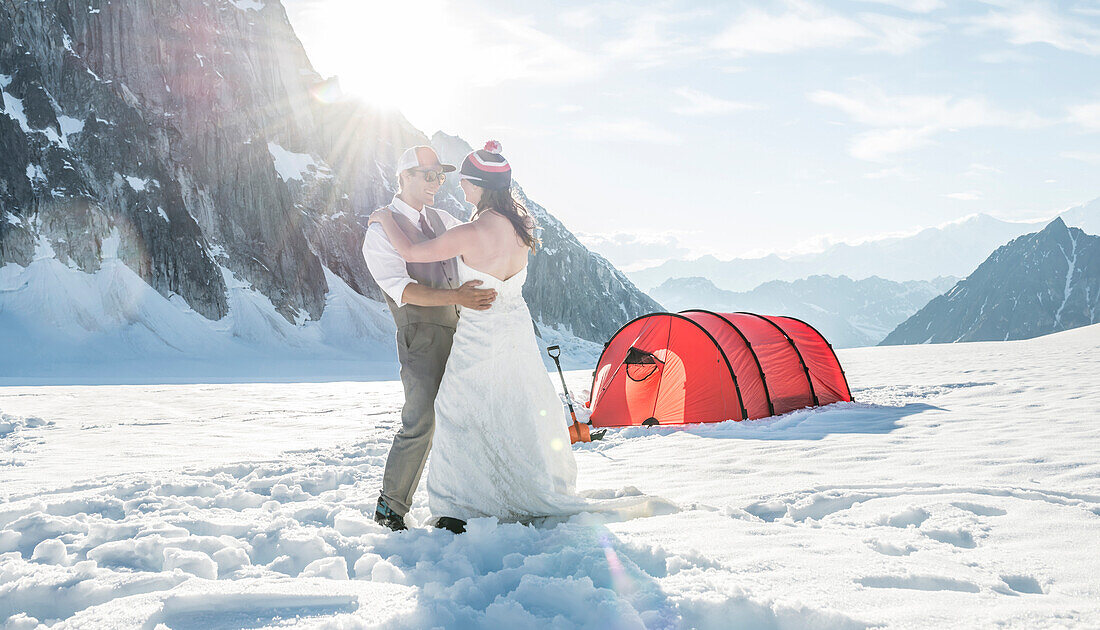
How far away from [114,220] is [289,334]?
15.5m

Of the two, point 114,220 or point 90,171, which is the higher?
point 90,171

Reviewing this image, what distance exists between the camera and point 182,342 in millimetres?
45469

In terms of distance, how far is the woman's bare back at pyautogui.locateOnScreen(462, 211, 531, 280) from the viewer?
388 centimetres

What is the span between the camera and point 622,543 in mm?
3348

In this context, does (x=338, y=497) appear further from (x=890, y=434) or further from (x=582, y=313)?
(x=582, y=313)

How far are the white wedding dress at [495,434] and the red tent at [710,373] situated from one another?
531cm

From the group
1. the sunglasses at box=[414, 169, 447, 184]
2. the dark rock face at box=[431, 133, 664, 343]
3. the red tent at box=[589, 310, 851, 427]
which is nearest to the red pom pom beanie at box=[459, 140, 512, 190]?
the sunglasses at box=[414, 169, 447, 184]

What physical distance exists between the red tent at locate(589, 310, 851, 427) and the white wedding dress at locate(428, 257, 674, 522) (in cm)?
531

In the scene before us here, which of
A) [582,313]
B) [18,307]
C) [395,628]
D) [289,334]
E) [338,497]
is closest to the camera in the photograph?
[395,628]

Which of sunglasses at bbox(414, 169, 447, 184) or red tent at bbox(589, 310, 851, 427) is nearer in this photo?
sunglasses at bbox(414, 169, 447, 184)

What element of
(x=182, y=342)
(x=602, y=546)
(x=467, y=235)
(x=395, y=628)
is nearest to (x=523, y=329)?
(x=467, y=235)

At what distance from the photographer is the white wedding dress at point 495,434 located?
4.01 meters

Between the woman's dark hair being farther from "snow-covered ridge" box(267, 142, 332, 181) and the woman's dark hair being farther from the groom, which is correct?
"snow-covered ridge" box(267, 142, 332, 181)

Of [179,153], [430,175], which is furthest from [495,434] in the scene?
[179,153]
